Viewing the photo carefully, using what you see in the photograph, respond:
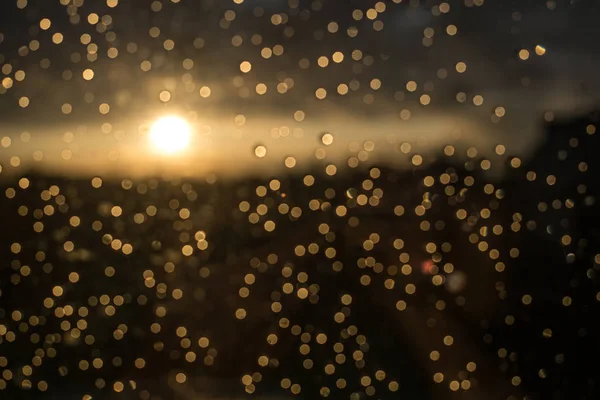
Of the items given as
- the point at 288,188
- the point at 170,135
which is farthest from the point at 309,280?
the point at 170,135

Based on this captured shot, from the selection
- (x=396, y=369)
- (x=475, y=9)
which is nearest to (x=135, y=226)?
(x=396, y=369)

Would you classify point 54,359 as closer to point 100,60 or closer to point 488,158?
point 100,60

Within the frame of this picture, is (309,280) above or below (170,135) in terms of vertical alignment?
below

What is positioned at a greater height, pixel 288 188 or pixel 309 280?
pixel 288 188

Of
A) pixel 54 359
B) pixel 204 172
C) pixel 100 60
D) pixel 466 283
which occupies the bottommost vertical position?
pixel 54 359

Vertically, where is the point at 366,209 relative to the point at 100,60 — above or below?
below

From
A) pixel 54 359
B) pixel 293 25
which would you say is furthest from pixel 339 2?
pixel 54 359

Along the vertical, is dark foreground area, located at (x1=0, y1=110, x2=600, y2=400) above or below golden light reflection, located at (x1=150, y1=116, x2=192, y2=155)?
below

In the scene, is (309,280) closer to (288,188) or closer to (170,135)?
(288,188)
